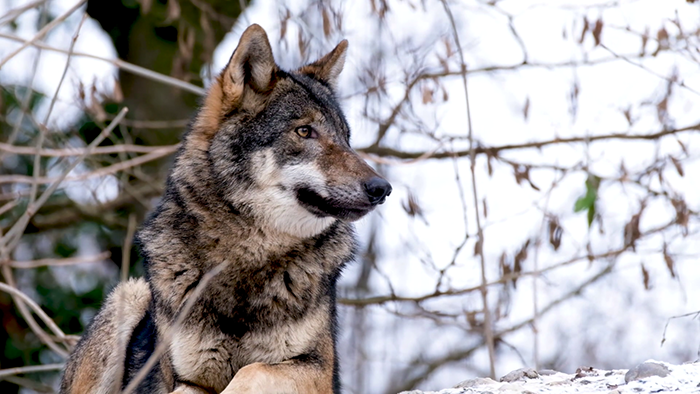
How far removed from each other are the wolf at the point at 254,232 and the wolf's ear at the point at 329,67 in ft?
1.30

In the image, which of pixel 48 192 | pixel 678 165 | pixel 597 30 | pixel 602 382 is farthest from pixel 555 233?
pixel 48 192

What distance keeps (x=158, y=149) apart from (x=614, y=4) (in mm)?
5037

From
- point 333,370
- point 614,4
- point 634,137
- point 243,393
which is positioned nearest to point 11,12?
point 243,393

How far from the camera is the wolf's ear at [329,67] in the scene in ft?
18.8

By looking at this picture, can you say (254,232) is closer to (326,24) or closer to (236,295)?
(236,295)

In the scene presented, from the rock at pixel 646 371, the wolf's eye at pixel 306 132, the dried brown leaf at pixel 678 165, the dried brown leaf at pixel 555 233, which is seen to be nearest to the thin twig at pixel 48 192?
the wolf's eye at pixel 306 132

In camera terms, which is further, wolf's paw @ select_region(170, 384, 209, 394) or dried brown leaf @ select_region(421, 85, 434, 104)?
dried brown leaf @ select_region(421, 85, 434, 104)

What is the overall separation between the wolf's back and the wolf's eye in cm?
166

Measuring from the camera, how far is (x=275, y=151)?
16.2 ft

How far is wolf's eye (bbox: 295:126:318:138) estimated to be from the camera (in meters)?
5.03

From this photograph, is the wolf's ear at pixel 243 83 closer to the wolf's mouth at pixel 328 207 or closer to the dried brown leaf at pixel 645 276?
the wolf's mouth at pixel 328 207

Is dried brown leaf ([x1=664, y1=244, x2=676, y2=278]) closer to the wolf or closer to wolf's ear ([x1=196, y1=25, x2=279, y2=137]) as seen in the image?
the wolf

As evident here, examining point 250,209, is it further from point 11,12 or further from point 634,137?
point 634,137

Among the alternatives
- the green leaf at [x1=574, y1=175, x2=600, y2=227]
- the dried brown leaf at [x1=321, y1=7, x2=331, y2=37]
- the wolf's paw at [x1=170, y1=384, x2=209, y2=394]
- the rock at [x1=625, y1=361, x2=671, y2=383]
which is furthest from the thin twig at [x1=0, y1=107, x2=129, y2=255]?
the green leaf at [x1=574, y1=175, x2=600, y2=227]
